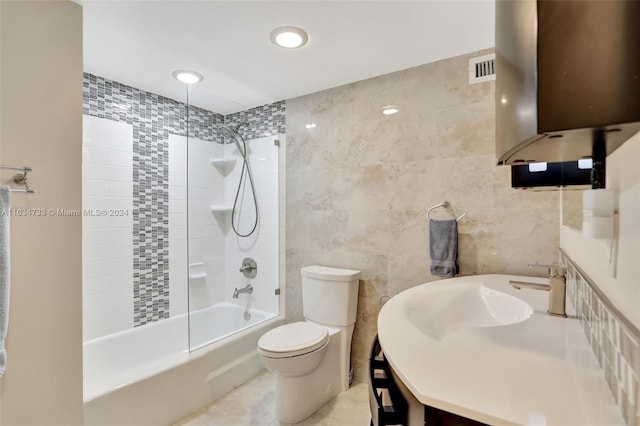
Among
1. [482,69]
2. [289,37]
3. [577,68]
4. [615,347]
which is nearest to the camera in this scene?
[577,68]

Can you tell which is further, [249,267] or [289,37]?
[249,267]

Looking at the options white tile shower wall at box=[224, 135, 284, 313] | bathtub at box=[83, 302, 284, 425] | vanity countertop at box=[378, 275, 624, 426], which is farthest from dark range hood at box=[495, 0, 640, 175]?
white tile shower wall at box=[224, 135, 284, 313]

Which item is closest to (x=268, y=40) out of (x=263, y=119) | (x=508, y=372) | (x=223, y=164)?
(x=263, y=119)

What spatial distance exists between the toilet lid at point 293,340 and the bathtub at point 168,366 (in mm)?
520

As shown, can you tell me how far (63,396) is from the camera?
1404mm

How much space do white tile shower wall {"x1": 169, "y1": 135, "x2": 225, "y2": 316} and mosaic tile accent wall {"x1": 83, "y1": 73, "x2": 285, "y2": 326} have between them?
6 centimetres

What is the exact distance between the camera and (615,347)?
1.91 ft

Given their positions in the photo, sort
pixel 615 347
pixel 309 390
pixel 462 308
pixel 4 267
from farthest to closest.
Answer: pixel 309 390 → pixel 462 308 → pixel 4 267 → pixel 615 347

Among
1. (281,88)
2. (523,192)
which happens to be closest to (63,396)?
(281,88)

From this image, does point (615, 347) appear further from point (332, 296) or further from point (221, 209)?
point (221, 209)

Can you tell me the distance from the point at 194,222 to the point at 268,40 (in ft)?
5.51

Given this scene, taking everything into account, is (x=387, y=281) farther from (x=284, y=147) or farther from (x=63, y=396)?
(x=63, y=396)

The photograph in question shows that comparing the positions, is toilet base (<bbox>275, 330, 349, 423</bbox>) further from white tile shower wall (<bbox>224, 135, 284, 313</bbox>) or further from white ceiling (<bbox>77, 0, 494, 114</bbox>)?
white ceiling (<bbox>77, 0, 494, 114</bbox>)

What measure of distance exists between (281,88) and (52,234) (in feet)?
5.83
